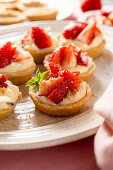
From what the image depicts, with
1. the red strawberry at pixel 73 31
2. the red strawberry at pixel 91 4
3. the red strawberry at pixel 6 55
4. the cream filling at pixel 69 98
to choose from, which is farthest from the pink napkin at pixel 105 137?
the red strawberry at pixel 91 4

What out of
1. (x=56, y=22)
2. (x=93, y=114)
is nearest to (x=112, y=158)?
(x=93, y=114)

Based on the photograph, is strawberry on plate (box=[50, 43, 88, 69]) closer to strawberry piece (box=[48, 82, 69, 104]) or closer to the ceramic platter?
the ceramic platter

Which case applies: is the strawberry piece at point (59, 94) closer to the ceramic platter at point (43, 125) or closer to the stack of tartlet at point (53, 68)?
the stack of tartlet at point (53, 68)

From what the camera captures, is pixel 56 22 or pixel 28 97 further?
pixel 56 22

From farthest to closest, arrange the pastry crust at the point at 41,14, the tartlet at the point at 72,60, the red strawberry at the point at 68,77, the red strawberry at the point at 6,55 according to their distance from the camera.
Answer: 1. the pastry crust at the point at 41,14
2. the tartlet at the point at 72,60
3. the red strawberry at the point at 6,55
4. the red strawberry at the point at 68,77

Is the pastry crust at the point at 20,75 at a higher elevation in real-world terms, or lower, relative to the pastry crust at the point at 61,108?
higher

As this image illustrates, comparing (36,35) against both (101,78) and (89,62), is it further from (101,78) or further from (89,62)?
(101,78)

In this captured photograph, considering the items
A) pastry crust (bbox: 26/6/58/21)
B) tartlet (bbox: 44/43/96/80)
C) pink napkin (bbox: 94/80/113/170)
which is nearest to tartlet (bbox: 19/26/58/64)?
tartlet (bbox: 44/43/96/80)
